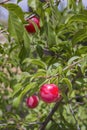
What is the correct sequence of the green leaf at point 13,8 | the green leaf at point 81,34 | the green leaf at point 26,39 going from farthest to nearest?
the green leaf at point 81,34, the green leaf at point 26,39, the green leaf at point 13,8

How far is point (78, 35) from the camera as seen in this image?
1559mm

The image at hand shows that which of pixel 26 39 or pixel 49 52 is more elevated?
pixel 26 39

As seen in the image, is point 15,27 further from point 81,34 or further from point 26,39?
point 81,34

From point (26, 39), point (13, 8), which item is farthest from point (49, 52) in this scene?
point (13, 8)

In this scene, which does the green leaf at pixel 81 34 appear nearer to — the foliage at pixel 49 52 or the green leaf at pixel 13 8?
the foliage at pixel 49 52

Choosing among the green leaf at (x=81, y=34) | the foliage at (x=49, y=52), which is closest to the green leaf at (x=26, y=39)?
the foliage at (x=49, y=52)

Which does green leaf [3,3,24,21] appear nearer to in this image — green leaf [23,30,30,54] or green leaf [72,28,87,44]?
green leaf [23,30,30,54]

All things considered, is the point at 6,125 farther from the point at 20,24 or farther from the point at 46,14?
the point at 20,24

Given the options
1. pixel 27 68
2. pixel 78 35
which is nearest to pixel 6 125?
pixel 27 68

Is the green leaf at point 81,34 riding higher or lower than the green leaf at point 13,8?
lower

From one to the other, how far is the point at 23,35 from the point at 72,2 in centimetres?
48

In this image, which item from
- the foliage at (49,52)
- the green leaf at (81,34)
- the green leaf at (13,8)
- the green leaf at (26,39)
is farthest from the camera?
the green leaf at (81,34)

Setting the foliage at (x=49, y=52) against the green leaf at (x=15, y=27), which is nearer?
the green leaf at (x=15, y=27)

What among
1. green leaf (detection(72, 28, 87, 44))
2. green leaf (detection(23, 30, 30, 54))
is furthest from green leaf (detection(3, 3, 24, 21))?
green leaf (detection(72, 28, 87, 44))
